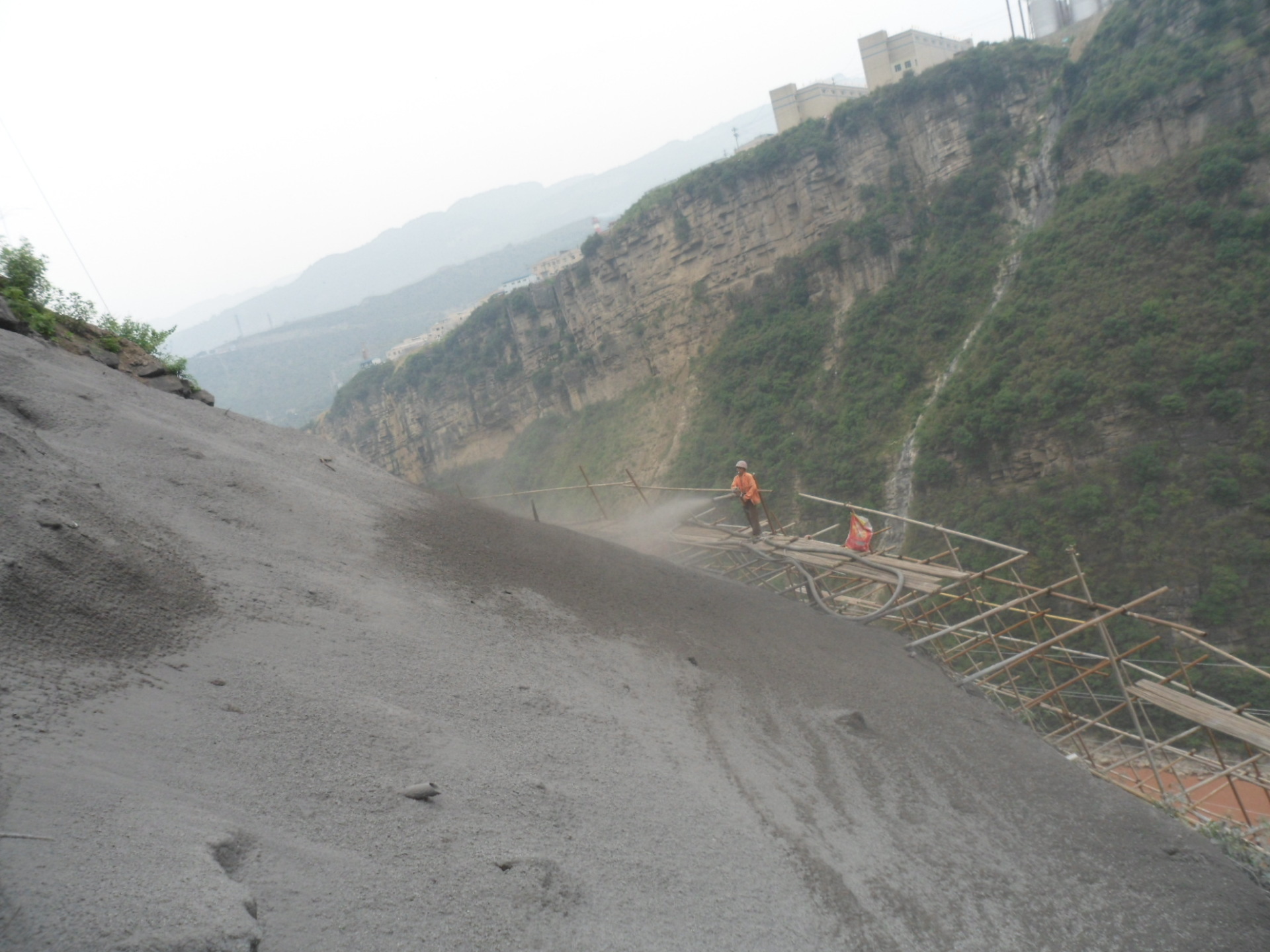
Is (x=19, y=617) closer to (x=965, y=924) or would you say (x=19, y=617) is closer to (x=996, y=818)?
(x=965, y=924)

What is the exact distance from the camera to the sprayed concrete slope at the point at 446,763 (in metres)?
3.16

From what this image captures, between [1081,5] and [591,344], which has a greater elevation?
[1081,5]

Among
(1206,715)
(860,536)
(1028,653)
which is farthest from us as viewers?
(860,536)

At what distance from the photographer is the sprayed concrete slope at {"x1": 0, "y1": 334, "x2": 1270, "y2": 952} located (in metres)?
3.16

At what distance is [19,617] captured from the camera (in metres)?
4.11

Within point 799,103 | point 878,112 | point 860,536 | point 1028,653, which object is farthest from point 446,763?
point 799,103

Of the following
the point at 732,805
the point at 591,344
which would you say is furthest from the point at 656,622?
the point at 591,344

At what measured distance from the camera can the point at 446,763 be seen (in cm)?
427

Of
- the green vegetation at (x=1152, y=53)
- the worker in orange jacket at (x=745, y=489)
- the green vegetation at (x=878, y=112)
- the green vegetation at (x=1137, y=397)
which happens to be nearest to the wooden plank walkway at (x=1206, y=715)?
the worker in orange jacket at (x=745, y=489)

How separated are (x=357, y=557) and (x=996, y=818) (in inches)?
219

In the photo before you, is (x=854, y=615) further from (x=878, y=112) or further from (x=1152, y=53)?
(x=878, y=112)

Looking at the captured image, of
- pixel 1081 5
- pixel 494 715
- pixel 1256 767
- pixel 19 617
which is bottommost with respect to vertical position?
pixel 1256 767

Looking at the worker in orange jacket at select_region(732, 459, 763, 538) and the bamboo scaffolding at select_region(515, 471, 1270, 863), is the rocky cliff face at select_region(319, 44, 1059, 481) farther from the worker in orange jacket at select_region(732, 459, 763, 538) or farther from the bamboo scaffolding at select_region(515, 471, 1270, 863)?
the worker in orange jacket at select_region(732, 459, 763, 538)

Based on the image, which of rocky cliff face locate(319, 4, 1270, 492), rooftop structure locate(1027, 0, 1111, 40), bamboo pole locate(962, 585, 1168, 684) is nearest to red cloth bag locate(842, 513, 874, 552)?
bamboo pole locate(962, 585, 1168, 684)
